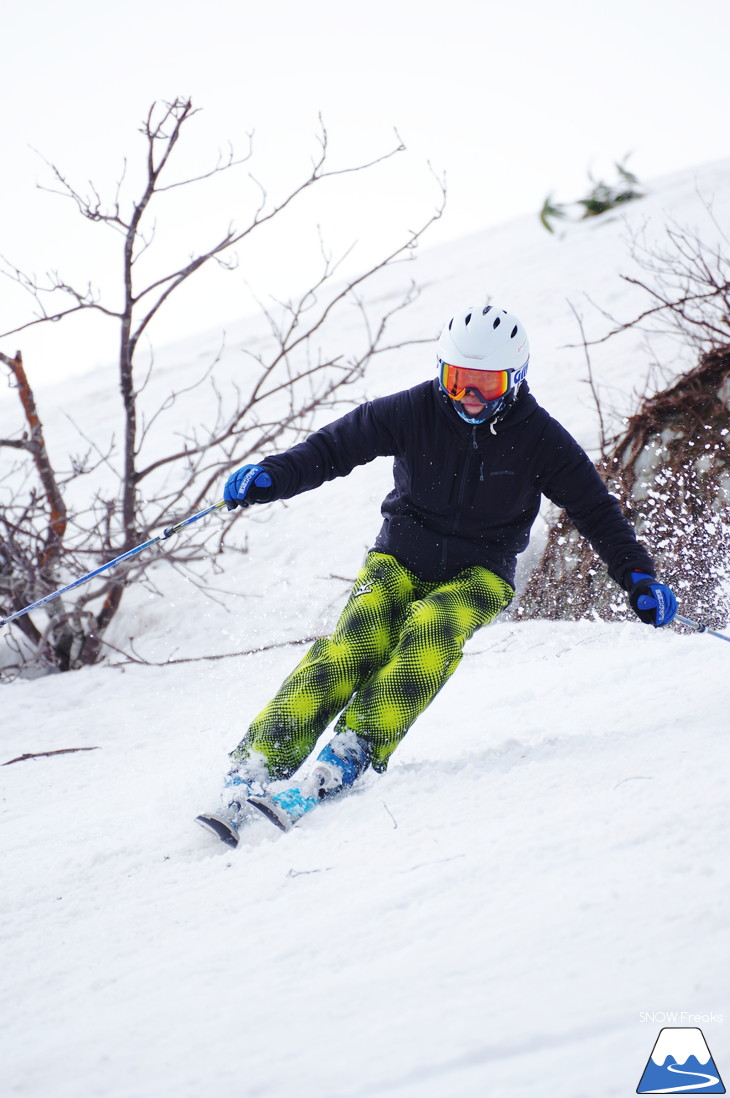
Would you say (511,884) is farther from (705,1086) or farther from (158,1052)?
(158,1052)

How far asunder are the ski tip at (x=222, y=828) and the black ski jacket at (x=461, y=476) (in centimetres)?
112

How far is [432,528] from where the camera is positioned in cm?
321

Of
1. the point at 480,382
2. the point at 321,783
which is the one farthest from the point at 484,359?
the point at 321,783

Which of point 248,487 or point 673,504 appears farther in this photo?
point 673,504

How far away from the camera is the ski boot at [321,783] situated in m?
2.56

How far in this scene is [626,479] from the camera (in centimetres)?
571

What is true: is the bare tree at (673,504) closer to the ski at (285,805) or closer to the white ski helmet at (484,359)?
the white ski helmet at (484,359)

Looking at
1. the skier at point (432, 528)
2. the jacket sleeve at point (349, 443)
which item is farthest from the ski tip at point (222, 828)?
the jacket sleeve at point (349, 443)

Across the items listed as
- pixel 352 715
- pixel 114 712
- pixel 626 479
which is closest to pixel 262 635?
pixel 114 712

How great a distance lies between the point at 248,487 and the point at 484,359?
920 mm

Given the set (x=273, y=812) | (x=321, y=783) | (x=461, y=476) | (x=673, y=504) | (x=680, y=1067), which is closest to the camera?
(x=680, y=1067)

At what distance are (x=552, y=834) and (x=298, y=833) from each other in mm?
745

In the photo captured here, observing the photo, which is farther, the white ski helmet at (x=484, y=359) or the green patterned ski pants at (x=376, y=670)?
the white ski helmet at (x=484, y=359)

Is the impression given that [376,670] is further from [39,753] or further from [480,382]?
[39,753]
